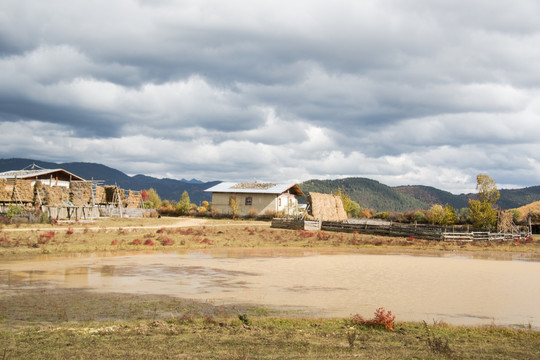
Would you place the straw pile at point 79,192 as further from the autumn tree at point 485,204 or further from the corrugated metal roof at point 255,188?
the autumn tree at point 485,204

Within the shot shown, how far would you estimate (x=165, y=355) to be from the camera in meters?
8.30

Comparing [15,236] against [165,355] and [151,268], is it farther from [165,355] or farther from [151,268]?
[165,355]

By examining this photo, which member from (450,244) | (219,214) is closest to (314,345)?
(450,244)

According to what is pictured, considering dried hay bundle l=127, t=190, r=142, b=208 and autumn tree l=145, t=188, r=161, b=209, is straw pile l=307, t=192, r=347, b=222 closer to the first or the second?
dried hay bundle l=127, t=190, r=142, b=208

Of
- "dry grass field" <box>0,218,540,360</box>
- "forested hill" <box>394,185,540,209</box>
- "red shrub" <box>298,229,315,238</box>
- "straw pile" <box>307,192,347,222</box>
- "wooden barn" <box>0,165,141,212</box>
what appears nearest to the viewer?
"dry grass field" <box>0,218,540,360</box>

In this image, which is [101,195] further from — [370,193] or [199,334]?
[370,193]

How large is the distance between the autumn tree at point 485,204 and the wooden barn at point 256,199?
25772 mm

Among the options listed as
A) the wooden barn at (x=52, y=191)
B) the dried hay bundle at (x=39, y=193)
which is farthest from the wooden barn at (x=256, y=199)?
the dried hay bundle at (x=39, y=193)

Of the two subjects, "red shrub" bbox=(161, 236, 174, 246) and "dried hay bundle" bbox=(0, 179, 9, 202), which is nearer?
"red shrub" bbox=(161, 236, 174, 246)

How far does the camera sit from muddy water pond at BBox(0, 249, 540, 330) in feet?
45.4

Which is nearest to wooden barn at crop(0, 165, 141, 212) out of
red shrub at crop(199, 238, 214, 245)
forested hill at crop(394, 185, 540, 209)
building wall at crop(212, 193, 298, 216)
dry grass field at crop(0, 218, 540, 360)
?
building wall at crop(212, 193, 298, 216)

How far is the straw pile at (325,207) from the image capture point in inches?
2422

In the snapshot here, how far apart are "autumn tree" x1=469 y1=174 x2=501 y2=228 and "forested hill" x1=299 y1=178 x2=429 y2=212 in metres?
81.9

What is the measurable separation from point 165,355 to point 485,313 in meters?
9.90
